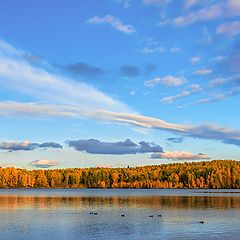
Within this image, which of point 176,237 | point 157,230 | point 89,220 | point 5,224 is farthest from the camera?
point 89,220

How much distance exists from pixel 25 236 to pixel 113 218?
2302 centimetres

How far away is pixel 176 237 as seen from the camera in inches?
2034

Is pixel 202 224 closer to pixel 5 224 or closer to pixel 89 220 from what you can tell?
pixel 89 220

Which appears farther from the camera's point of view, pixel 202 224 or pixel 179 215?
pixel 179 215

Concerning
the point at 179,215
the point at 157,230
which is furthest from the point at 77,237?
the point at 179,215

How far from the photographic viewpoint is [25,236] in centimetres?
5209

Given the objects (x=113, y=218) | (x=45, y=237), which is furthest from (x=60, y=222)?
(x=45, y=237)

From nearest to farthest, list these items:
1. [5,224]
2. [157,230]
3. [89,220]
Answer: [157,230] < [5,224] < [89,220]

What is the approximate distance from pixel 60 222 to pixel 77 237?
47.2 feet

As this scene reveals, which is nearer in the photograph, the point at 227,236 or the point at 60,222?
the point at 227,236

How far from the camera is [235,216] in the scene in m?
75.7

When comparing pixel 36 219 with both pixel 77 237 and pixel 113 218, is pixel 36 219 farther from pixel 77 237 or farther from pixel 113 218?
pixel 77 237

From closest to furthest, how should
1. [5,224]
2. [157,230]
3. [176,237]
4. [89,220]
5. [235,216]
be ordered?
1. [176,237]
2. [157,230]
3. [5,224]
4. [89,220]
5. [235,216]

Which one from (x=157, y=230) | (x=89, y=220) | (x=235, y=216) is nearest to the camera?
(x=157, y=230)
